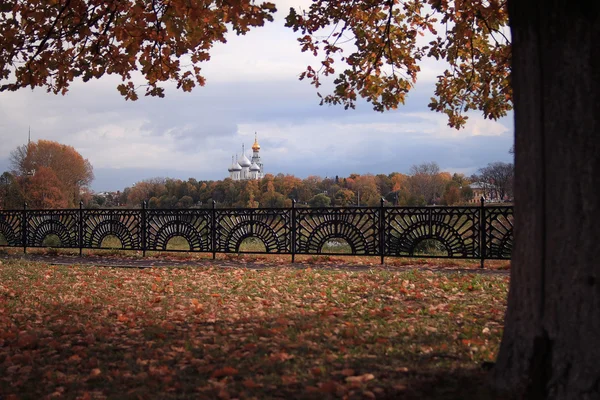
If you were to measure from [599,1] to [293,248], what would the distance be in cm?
1078

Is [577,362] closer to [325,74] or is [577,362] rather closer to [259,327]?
[259,327]

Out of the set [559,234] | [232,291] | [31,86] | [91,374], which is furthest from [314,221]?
[559,234]

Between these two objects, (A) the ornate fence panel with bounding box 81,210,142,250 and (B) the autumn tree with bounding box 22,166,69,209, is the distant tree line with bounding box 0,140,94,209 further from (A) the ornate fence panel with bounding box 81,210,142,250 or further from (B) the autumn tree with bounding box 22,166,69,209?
(A) the ornate fence panel with bounding box 81,210,142,250

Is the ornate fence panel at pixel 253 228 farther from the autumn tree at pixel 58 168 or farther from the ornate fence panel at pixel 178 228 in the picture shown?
the autumn tree at pixel 58 168

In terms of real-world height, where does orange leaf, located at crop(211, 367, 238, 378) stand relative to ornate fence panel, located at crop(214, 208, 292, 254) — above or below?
below

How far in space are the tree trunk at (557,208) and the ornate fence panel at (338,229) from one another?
928 centimetres

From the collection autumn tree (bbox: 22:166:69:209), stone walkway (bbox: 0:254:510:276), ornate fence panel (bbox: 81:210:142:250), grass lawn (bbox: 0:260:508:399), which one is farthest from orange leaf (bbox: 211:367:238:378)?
autumn tree (bbox: 22:166:69:209)

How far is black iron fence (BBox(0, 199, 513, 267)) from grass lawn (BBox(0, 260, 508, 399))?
2640 millimetres

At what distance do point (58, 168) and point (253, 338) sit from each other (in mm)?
53192

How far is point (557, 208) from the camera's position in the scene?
409 centimetres

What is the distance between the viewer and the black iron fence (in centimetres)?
1289

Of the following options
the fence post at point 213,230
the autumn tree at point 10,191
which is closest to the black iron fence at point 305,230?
the fence post at point 213,230

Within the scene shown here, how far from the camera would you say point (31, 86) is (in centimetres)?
939

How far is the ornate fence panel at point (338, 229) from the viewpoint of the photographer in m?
13.7
